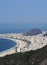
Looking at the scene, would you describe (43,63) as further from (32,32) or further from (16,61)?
(32,32)

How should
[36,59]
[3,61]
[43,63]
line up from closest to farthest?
[43,63], [36,59], [3,61]

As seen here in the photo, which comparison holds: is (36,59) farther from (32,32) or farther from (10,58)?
(32,32)

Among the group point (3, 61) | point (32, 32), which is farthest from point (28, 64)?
point (32, 32)

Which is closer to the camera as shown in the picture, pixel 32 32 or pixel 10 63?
pixel 10 63

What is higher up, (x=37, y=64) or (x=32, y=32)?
(x=32, y=32)

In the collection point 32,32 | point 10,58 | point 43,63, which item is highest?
point 32,32

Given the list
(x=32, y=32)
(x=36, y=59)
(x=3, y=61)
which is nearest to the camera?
(x=36, y=59)

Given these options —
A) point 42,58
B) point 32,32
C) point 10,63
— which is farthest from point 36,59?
point 32,32

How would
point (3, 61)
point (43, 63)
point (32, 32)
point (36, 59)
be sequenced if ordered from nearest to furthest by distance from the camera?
point (43, 63), point (36, 59), point (3, 61), point (32, 32)

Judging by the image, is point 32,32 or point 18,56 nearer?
point 18,56
